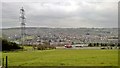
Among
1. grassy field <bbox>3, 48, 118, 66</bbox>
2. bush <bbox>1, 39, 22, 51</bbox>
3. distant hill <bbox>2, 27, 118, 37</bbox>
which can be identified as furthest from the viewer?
bush <bbox>1, 39, 22, 51</bbox>

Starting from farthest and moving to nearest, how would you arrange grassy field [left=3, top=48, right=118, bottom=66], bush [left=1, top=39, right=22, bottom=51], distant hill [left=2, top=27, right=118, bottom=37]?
bush [left=1, top=39, right=22, bottom=51]
grassy field [left=3, top=48, right=118, bottom=66]
distant hill [left=2, top=27, right=118, bottom=37]

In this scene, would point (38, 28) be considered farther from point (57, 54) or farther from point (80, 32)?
point (57, 54)

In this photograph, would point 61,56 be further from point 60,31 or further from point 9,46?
point 9,46

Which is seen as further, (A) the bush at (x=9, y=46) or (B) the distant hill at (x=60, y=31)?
(A) the bush at (x=9, y=46)

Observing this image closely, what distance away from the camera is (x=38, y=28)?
19.3 m

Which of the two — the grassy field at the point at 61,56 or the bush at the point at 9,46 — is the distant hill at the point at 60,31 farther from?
the bush at the point at 9,46

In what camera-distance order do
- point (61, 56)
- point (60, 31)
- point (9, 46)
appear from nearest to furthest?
point (60, 31) → point (61, 56) → point (9, 46)

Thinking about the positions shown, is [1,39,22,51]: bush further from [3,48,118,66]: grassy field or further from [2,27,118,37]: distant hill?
[2,27,118,37]: distant hill

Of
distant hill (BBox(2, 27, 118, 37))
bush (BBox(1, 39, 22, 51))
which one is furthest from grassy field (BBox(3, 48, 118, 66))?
distant hill (BBox(2, 27, 118, 37))

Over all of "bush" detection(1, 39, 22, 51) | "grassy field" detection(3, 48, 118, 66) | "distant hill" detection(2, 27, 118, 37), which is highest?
"distant hill" detection(2, 27, 118, 37)

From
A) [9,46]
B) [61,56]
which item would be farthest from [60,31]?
[9,46]

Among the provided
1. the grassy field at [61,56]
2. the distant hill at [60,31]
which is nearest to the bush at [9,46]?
the grassy field at [61,56]

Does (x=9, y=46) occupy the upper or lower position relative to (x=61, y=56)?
upper

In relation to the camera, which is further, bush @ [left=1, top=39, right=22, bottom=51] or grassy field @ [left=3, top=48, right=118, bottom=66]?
bush @ [left=1, top=39, right=22, bottom=51]
